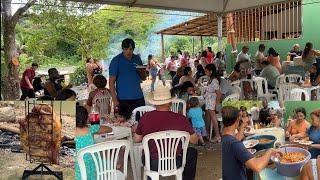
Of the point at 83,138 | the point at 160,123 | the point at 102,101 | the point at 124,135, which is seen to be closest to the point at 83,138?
the point at 83,138

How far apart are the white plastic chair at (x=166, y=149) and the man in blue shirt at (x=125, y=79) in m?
1.40

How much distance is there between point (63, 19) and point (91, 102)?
5773 millimetres

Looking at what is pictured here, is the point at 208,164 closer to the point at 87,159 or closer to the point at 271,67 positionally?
the point at 87,159

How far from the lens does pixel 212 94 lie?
17.6ft

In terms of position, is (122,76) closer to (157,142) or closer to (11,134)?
(157,142)

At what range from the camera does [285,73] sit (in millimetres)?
6363

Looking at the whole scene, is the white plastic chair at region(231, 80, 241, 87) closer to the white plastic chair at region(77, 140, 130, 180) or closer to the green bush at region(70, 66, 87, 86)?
the white plastic chair at region(77, 140, 130, 180)

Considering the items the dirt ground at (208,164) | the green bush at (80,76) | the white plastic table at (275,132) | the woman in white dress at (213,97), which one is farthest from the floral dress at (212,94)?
the green bush at (80,76)

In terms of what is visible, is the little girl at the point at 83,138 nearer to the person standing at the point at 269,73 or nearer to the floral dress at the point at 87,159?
the floral dress at the point at 87,159

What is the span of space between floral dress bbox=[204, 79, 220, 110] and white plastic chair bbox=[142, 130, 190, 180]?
2.22 meters

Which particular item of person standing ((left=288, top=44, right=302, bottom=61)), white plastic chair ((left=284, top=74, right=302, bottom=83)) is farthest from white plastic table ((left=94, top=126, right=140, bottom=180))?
person standing ((left=288, top=44, right=302, bottom=61))

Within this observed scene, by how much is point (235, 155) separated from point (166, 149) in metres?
0.87

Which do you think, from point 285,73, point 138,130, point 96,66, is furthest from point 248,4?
point 138,130

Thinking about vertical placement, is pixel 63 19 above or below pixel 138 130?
above
